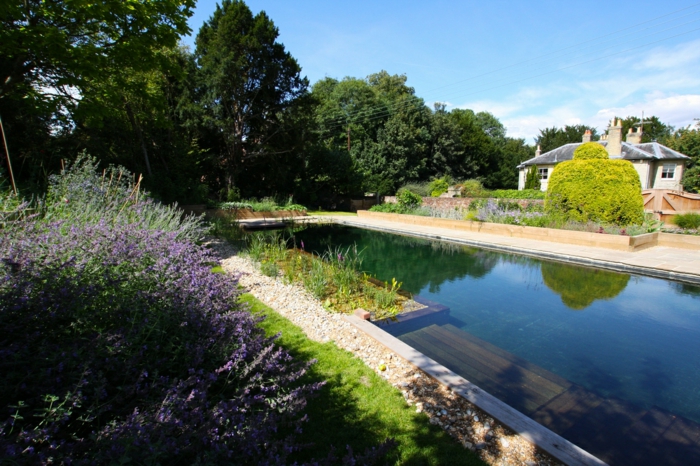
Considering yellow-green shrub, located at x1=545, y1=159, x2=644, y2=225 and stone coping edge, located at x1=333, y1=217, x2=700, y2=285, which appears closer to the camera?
stone coping edge, located at x1=333, y1=217, x2=700, y2=285

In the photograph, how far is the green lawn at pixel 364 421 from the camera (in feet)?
6.75

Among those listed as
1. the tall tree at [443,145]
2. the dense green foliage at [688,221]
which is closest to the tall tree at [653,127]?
the tall tree at [443,145]

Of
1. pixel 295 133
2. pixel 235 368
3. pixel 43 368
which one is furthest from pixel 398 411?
pixel 295 133

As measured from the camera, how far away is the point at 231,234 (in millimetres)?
10062

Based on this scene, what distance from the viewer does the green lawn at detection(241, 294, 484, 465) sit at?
6.75 ft

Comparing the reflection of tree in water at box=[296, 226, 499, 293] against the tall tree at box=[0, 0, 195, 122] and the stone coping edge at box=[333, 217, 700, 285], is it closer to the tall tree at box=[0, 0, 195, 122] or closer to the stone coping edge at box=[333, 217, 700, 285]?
the stone coping edge at box=[333, 217, 700, 285]

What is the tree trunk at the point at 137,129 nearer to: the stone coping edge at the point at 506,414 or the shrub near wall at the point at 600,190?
the stone coping edge at the point at 506,414

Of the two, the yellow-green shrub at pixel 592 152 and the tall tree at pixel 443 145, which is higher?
the tall tree at pixel 443 145

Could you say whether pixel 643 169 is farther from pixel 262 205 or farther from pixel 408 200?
pixel 262 205

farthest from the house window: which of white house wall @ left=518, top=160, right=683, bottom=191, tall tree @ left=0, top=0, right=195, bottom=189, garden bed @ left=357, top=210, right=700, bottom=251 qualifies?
tall tree @ left=0, top=0, right=195, bottom=189

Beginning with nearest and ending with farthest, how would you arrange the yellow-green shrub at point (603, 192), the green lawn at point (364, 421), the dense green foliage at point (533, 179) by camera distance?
1. the green lawn at point (364, 421)
2. the yellow-green shrub at point (603, 192)
3. the dense green foliage at point (533, 179)

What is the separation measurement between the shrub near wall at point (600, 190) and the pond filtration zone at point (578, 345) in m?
3.56

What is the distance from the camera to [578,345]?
4.12 m

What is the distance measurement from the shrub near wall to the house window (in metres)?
19.1
